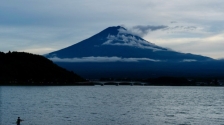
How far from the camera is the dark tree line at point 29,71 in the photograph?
120188 mm

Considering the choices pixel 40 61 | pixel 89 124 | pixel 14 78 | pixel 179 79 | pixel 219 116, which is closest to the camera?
pixel 89 124

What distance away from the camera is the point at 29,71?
123812 millimetres

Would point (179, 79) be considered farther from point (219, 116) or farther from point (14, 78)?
point (219, 116)

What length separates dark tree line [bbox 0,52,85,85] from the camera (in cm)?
12019

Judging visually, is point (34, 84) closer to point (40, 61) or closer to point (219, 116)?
point (40, 61)

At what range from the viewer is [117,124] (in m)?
33.5

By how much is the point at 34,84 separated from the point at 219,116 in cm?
9277

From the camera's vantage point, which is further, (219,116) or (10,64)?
(10,64)

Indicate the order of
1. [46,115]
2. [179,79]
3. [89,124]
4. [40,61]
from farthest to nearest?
[179,79], [40,61], [46,115], [89,124]

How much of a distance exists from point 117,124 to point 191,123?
237 inches

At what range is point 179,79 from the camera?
164m

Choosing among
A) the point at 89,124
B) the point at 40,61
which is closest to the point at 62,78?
the point at 40,61

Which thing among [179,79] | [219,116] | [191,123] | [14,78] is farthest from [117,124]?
[179,79]

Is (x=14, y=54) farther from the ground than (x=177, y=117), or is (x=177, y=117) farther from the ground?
(x=14, y=54)
